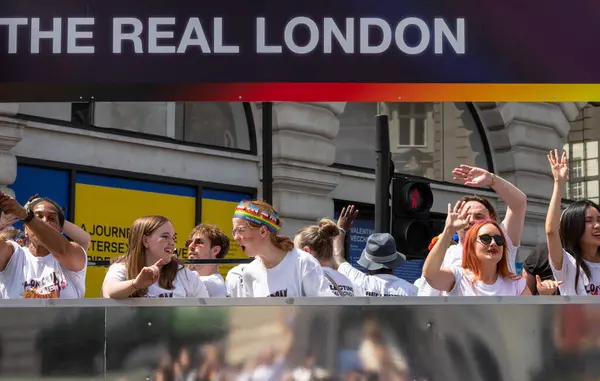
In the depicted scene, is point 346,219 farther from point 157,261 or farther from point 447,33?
point 447,33

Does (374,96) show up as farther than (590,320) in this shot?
Yes

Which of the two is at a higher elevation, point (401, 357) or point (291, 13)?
point (291, 13)

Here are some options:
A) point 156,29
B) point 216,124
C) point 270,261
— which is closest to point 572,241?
point 270,261

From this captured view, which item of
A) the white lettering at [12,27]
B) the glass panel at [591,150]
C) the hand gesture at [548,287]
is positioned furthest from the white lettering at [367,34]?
the glass panel at [591,150]

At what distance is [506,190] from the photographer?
575 centimetres

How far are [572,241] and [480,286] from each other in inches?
26.2

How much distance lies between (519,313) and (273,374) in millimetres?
1032

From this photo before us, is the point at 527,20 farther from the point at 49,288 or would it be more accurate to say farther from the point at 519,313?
the point at 49,288

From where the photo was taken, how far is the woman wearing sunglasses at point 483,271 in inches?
196

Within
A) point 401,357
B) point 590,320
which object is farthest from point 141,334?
point 590,320

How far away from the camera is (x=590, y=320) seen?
4.12 metres

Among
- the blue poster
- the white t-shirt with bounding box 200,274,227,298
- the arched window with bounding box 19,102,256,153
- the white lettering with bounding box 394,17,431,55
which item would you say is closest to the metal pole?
the arched window with bounding box 19,102,256,153

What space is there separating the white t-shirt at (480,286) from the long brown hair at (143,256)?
1371mm

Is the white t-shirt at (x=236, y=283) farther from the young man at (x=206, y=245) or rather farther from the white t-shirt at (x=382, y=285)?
the white t-shirt at (x=382, y=285)
